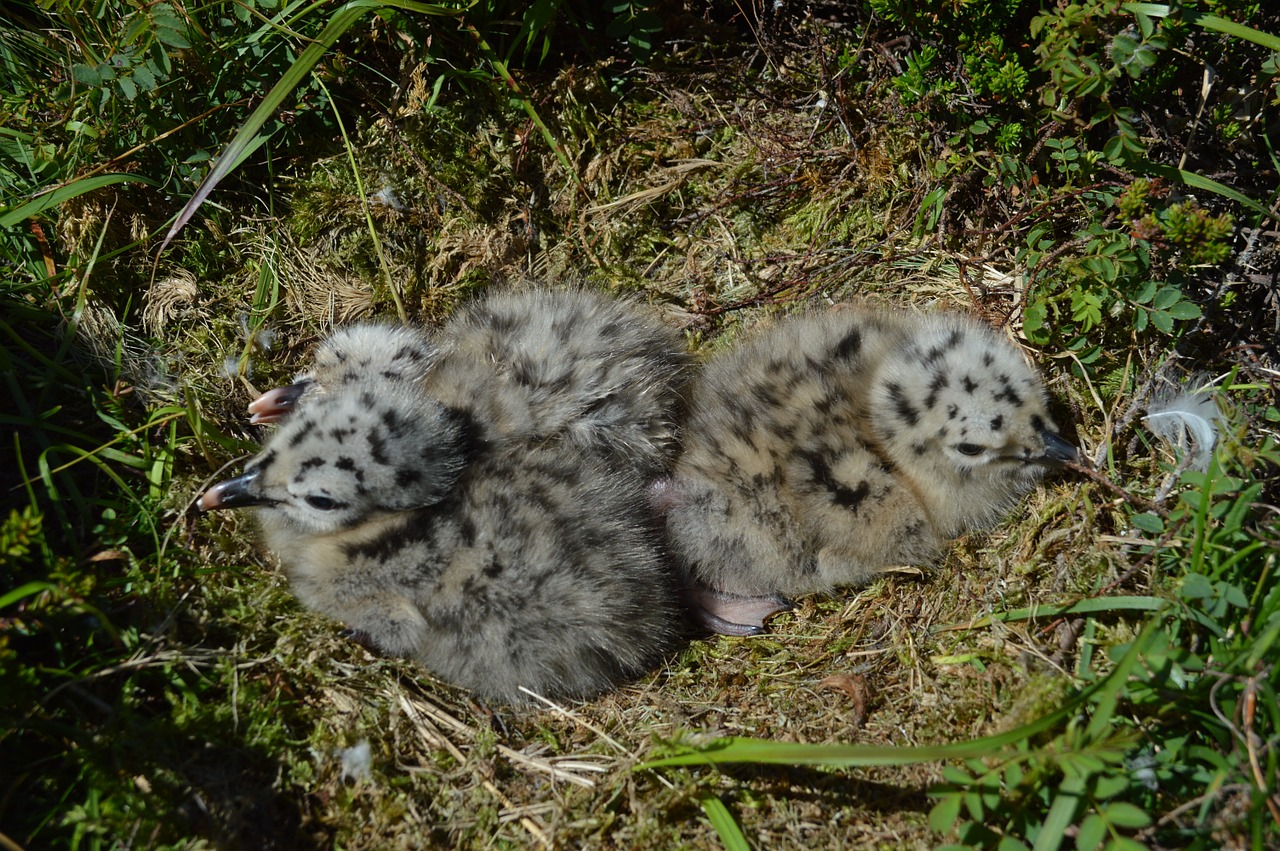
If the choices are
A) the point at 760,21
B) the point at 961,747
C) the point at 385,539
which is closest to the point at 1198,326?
the point at 961,747

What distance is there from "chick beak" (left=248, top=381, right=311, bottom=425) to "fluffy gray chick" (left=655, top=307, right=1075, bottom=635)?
4.50ft

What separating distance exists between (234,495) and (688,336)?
78.2 inches

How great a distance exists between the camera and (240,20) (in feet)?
11.1

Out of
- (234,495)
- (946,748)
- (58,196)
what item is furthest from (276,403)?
(946,748)

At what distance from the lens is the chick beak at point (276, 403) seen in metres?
3.17

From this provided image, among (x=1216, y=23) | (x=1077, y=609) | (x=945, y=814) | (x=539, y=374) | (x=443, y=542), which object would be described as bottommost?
(x=945, y=814)

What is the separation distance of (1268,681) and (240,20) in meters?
3.97

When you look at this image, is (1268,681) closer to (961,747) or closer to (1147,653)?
(1147,653)

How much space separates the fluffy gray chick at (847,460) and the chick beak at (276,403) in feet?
4.50

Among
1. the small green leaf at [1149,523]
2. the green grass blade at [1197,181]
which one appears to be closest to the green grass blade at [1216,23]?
the green grass blade at [1197,181]

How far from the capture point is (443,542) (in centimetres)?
279

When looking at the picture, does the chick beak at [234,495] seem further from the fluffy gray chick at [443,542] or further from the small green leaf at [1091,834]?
the small green leaf at [1091,834]

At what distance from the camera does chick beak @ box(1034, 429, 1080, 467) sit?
3.05 metres

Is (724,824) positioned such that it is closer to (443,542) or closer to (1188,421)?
(443,542)
